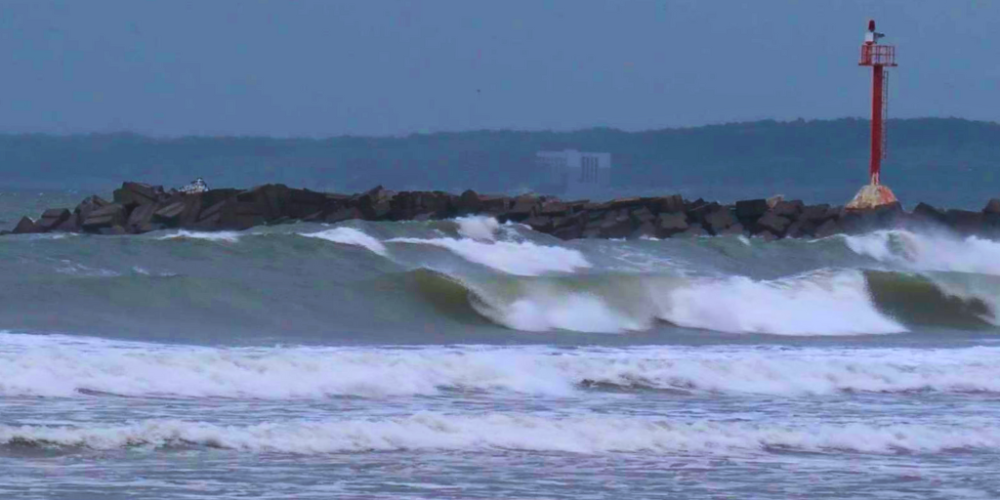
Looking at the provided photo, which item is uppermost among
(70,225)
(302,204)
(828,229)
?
(302,204)

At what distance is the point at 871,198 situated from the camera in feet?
105

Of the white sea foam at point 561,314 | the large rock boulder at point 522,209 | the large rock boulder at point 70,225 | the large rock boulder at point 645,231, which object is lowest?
the white sea foam at point 561,314

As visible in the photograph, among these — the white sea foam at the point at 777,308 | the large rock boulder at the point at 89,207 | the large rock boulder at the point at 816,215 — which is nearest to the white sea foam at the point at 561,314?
the white sea foam at the point at 777,308

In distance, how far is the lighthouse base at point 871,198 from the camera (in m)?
31.7

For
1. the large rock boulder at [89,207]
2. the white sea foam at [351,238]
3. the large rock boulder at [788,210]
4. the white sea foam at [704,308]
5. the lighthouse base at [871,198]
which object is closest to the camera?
the white sea foam at [704,308]

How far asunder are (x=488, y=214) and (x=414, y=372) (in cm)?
1548

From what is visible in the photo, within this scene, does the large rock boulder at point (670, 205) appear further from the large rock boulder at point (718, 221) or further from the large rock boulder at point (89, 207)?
the large rock boulder at point (89, 207)

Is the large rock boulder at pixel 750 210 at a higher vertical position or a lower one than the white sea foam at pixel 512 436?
higher

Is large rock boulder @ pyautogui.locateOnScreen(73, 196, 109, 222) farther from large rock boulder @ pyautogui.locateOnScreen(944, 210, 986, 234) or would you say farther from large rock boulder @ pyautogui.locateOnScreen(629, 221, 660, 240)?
large rock boulder @ pyautogui.locateOnScreen(944, 210, 986, 234)

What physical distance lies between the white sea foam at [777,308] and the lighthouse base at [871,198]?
10.0 m

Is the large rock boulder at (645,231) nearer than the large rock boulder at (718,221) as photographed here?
Yes

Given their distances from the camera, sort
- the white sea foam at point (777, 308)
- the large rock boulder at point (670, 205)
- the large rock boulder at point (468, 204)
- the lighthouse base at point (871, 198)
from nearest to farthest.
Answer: the white sea foam at point (777, 308)
the large rock boulder at point (468, 204)
the large rock boulder at point (670, 205)
the lighthouse base at point (871, 198)

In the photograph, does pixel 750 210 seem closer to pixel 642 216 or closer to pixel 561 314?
pixel 642 216

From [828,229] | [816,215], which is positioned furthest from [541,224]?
[816,215]
